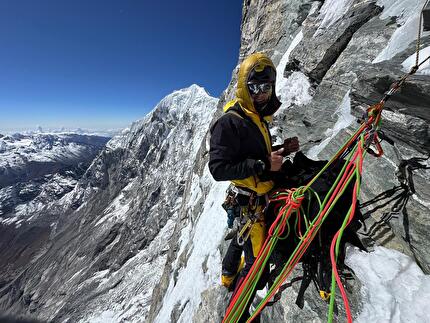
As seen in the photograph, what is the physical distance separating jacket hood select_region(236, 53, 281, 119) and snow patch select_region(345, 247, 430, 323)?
8.58ft

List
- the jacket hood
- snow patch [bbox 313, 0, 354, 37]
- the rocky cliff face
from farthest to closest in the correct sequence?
snow patch [bbox 313, 0, 354, 37] < the jacket hood < the rocky cliff face

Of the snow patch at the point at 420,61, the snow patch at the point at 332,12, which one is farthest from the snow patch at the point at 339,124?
the snow patch at the point at 332,12

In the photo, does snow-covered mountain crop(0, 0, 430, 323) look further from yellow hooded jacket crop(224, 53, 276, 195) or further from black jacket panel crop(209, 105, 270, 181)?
black jacket panel crop(209, 105, 270, 181)

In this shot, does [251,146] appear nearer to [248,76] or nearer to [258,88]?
[258,88]

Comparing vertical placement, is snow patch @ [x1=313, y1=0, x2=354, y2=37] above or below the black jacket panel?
above

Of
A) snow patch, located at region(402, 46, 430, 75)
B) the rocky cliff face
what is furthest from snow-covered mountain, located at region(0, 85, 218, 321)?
snow patch, located at region(402, 46, 430, 75)

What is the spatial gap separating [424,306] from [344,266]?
3.17 feet

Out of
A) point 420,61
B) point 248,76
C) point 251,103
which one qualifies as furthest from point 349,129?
point 248,76

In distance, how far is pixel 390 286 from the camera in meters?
3.34

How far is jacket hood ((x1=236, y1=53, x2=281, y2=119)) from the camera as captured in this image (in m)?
3.90

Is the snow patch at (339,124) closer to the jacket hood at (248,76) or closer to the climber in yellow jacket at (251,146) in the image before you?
the climber in yellow jacket at (251,146)

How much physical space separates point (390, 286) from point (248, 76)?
3463mm

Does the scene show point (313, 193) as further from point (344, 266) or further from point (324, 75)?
point (324, 75)

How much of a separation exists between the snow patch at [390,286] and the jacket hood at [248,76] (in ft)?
8.58
